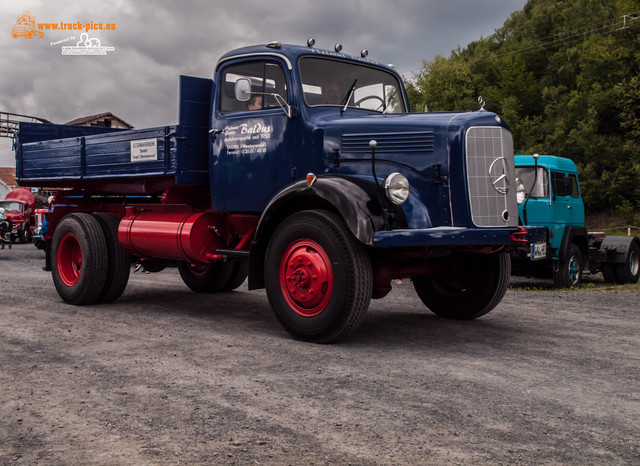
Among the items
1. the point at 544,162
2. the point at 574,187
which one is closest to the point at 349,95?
the point at 544,162

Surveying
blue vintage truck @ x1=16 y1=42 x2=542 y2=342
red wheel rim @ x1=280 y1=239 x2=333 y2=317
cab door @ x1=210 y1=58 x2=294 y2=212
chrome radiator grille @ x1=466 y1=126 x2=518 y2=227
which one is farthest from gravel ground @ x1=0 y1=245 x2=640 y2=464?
cab door @ x1=210 y1=58 x2=294 y2=212

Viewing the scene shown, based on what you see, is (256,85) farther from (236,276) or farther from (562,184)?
(562,184)

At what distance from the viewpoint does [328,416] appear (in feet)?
12.6

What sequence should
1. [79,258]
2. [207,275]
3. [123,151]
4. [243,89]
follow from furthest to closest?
[207,275] < [79,258] < [123,151] < [243,89]

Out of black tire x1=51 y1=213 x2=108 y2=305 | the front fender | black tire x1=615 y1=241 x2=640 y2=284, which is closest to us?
the front fender

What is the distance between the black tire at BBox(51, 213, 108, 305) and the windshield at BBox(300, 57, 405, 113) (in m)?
3.62

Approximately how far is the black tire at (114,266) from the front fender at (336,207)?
2.85 meters

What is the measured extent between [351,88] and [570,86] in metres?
47.5

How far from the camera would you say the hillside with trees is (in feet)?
130

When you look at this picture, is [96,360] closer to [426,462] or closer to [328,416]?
[328,416]

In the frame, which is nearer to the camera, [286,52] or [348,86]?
[286,52]

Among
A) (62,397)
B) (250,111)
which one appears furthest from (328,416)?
(250,111)

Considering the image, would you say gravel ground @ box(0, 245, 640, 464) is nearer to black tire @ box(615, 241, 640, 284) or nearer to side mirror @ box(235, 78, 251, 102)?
side mirror @ box(235, 78, 251, 102)

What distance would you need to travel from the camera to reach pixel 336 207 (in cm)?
572
